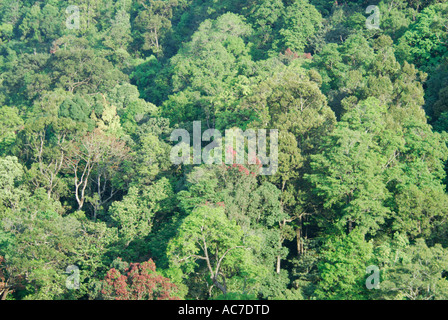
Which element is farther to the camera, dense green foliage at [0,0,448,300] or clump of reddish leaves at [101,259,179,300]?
dense green foliage at [0,0,448,300]

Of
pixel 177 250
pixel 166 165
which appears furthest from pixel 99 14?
pixel 177 250

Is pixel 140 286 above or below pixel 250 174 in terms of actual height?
below

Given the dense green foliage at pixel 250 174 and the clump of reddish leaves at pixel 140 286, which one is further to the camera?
the dense green foliage at pixel 250 174

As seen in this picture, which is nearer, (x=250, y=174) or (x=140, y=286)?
(x=140, y=286)

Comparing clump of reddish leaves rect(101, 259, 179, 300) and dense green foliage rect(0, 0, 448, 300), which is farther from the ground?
dense green foliage rect(0, 0, 448, 300)

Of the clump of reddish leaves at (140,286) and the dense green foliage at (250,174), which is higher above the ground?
the dense green foliage at (250,174)
